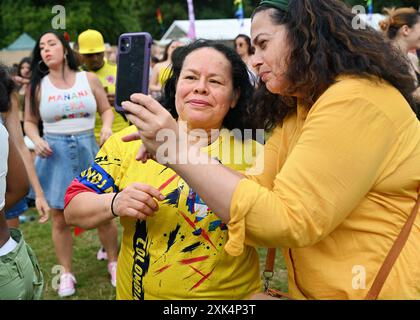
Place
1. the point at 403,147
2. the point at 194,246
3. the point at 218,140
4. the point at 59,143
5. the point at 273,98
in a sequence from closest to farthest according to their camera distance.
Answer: the point at 403,147
the point at 273,98
the point at 194,246
the point at 218,140
the point at 59,143

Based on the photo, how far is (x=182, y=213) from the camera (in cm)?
180

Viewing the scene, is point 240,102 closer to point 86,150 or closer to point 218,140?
point 218,140

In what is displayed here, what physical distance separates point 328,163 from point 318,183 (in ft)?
0.18

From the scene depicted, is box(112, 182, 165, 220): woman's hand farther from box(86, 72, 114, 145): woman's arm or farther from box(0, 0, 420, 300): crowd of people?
box(86, 72, 114, 145): woman's arm

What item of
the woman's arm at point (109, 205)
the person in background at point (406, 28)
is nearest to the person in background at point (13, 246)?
the woman's arm at point (109, 205)

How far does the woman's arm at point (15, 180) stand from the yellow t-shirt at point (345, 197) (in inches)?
50.3

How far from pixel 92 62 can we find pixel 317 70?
14.6 feet

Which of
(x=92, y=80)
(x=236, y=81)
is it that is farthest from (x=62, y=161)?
(x=236, y=81)

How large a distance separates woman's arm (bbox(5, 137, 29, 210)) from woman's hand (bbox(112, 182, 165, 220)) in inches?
28.0

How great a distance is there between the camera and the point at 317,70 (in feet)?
4.17

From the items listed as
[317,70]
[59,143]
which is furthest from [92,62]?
[317,70]

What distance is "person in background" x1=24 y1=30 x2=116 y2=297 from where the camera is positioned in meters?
4.07

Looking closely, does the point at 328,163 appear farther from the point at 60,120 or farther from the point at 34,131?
the point at 34,131

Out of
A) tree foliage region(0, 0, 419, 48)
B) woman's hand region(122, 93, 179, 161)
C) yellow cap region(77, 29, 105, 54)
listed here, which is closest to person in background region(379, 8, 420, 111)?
yellow cap region(77, 29, 105, 54)
